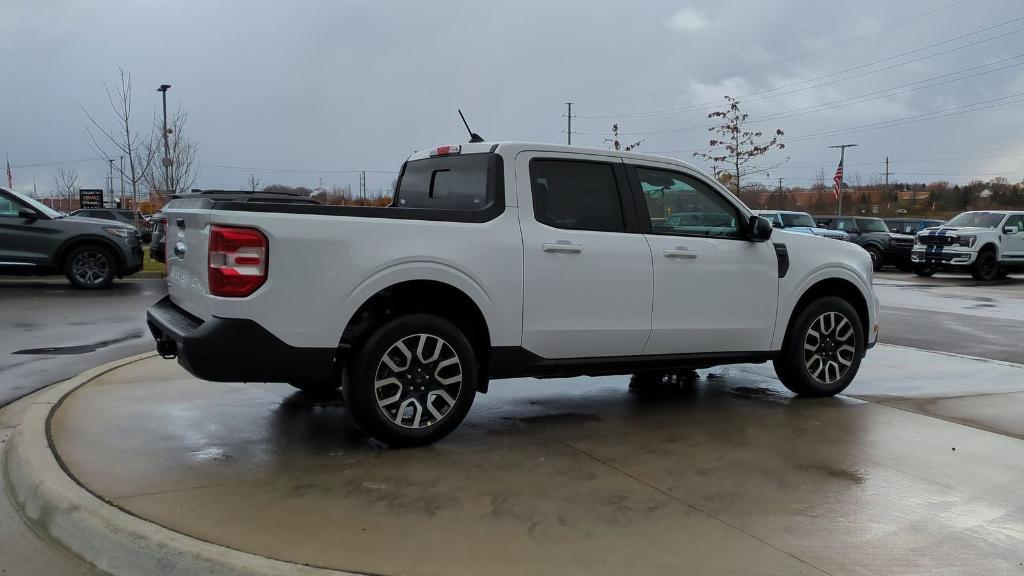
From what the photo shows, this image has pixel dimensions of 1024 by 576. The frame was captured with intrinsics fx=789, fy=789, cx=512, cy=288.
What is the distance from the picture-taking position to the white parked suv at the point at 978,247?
22.8 m

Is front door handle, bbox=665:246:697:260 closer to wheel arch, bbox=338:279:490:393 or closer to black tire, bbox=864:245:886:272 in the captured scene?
wheel arch, bbox=338:279:490:393

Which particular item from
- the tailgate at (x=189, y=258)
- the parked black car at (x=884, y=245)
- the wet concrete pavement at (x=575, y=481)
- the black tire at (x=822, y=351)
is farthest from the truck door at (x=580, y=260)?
the parked black car at (x=884, y=245)

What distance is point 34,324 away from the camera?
10.2 metres

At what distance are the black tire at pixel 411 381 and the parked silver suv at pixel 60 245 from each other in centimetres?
1203

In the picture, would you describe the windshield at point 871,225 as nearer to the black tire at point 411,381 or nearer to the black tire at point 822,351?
the black tire at point 822,351

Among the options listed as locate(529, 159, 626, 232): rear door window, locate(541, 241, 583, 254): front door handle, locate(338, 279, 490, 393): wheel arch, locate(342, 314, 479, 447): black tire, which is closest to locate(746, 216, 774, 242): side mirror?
locate(529, 159, 626, 232): rear door window

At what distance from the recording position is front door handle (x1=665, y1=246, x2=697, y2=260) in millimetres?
5539

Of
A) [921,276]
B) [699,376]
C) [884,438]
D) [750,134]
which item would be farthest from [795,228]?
[884,438]

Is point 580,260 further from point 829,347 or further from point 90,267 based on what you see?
point 90,267

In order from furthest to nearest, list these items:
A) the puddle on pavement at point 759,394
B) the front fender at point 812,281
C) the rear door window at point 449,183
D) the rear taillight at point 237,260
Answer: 1. the puddle on pavement at point 759,394
2. the front fender at point 812,281
3. the rear door window at point 449,183
4. the rear taillight at point 237,260

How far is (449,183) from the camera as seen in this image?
5.54 metres

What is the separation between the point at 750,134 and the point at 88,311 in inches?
1275

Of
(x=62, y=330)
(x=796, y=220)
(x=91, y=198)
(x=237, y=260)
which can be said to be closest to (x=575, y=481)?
(x=237, y=260)

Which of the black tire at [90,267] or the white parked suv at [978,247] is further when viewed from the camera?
the white parked suv at [978,247]
